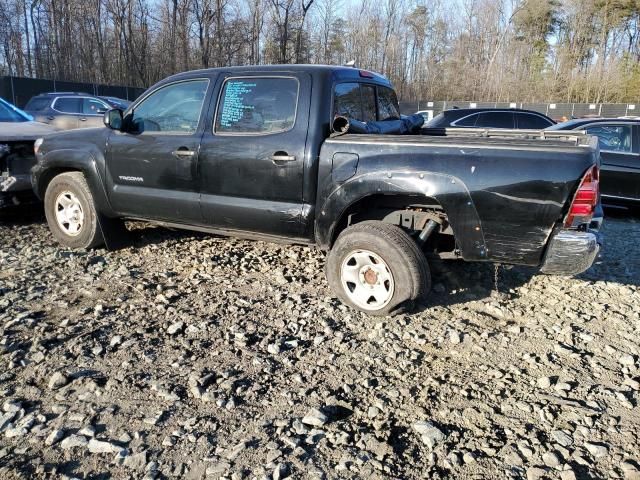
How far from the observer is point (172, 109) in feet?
16.1

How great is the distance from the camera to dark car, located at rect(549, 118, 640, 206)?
297 inches

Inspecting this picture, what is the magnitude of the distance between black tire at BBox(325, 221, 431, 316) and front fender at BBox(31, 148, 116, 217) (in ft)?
8.74

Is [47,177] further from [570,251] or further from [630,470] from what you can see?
[630,470]

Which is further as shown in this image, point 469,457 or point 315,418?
point 315,418

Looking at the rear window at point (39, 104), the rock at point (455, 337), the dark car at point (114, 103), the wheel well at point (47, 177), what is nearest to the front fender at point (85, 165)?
the wheel well at point (47, 177)

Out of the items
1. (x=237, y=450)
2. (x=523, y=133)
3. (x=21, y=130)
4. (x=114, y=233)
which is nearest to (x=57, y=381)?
(x=237, y=450)

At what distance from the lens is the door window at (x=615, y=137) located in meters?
7.68

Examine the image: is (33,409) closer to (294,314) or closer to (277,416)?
(277,416)

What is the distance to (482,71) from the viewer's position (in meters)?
47.3

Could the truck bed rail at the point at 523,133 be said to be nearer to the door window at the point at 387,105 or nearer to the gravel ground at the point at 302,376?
the door window at the point at 387,105

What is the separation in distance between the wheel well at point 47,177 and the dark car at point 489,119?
795 cm

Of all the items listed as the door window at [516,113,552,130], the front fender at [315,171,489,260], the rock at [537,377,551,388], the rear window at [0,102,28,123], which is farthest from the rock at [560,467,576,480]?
the door window at [516,113,552,130]

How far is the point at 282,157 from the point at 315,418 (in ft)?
7.14

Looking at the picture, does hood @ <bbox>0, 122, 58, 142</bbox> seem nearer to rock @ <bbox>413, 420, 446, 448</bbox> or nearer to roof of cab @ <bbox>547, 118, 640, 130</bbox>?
rock @ <bbox>413, 420, 446, 448</bbox>
